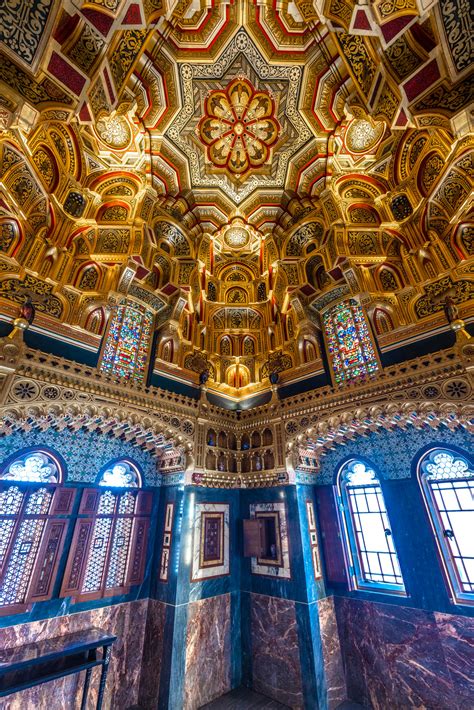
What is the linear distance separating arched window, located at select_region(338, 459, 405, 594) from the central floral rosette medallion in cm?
877

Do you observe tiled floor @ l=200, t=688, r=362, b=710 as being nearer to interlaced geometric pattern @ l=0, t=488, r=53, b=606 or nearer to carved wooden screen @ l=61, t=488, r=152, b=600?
carved wooden screen @ l=61, t=488, r=152, b=600

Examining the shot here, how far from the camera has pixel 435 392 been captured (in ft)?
18.6

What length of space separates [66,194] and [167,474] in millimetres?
7054

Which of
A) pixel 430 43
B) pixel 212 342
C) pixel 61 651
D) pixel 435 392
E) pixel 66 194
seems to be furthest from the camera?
pixel 212 342

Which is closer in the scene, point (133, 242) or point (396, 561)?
point (396, 561)

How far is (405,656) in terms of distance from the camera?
18.6 feet

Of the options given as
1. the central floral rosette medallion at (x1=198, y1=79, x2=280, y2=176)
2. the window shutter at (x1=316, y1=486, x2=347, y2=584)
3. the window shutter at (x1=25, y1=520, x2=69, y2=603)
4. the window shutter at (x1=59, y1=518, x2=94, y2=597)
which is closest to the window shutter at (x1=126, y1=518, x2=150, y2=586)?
the window shutter at (x1=59, y1=518, x2=94, y2=597)

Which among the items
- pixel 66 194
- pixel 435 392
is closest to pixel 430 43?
pixel 435 392

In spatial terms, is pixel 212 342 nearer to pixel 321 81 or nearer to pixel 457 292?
pixel 457 292

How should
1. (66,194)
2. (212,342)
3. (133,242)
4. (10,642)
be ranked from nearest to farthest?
1. (10,642)
2. (66,194)
3. (133,242)
4. (212,342)

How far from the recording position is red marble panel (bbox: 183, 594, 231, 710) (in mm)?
5957

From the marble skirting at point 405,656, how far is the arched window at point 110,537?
486 cm

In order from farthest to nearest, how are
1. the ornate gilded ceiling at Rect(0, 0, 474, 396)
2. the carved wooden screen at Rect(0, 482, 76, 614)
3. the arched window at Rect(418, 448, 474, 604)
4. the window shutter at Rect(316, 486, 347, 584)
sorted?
the window shutter at Rect(316, 486, 347, 584) < the arched window at Rect(418, 448, 474, 604) < the carved wooden screen at Rect(0, 482, 76, 614) < the ornate gilded ceiling at Rect(0, 0, 474, 396)

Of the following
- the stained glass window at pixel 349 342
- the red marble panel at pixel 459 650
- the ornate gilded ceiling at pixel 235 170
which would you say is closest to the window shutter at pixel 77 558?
the ornate gilded ceiling at pixel 235 170
